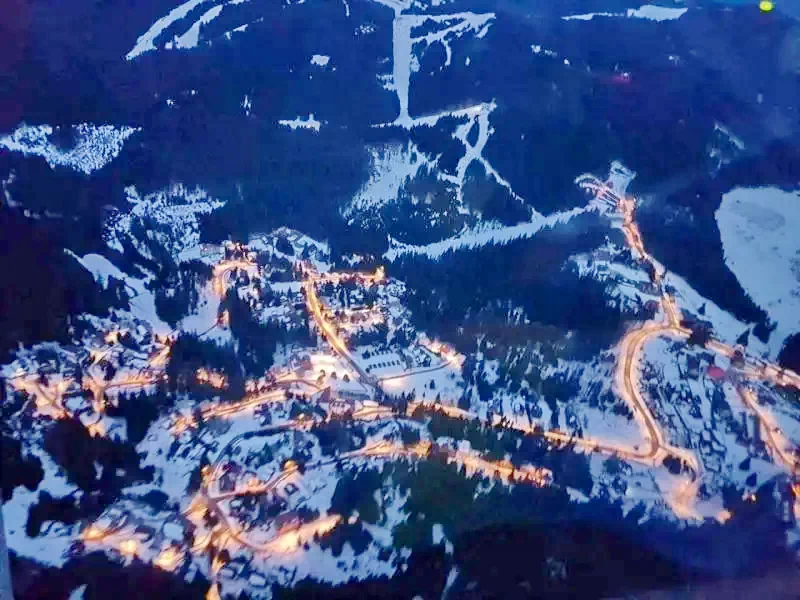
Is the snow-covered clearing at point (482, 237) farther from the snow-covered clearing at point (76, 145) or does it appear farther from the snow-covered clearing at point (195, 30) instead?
the snow-covered clearing at point (195, 30)

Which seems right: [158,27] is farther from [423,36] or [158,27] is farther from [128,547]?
[128,547]

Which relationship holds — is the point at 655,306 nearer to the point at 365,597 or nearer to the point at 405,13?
the point at 365,597

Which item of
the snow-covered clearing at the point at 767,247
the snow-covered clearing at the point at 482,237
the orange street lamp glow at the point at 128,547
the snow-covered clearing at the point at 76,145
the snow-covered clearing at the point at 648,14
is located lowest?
the snow-covered clearing at the point at 767,247

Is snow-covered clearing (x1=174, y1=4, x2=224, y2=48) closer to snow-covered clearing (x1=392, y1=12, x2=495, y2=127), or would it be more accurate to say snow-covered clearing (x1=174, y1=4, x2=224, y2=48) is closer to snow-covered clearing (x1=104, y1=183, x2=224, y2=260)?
snow-covered clearing (x1=392, y1=12, x2=495, y2=127)

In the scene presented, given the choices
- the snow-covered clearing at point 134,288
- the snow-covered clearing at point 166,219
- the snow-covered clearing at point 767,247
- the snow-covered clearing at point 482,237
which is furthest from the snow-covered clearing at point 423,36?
the snow-covered clearing at point 134,288

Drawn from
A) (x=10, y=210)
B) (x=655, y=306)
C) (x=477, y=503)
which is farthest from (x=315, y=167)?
(x=477, y=503)

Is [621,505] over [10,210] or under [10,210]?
under
